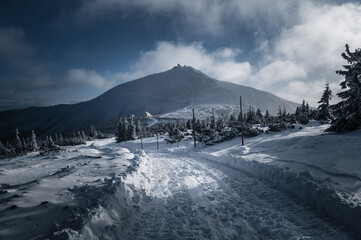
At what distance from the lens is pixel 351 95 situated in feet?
52.5

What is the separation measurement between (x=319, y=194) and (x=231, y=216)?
2.73 metres

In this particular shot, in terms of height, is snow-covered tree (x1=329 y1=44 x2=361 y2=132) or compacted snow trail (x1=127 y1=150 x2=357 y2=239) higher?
snow-covered tree (x1=329 y1=44 x2=361 y2=132)

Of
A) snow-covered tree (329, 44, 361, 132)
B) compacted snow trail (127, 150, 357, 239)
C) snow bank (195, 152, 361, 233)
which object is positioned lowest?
compacted snow trail (127, 150, 357, 239)

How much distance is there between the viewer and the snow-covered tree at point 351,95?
14.9 meters

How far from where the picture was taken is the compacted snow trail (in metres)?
3.68

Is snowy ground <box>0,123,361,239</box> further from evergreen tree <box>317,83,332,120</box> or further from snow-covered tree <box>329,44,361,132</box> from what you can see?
evergreen tree <box>317,83,332,120</box>

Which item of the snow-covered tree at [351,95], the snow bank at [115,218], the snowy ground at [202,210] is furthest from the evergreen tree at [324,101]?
the snow bank at [115,218]

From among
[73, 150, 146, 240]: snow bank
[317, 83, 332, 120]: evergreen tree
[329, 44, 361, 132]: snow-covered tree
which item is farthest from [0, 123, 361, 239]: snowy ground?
[317, 83, 332, 120]: evergreen tree

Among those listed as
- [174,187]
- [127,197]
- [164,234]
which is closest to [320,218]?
[164,234]

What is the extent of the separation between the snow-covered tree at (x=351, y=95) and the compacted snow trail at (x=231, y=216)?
15002 mm

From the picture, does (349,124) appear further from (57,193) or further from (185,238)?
(57,193)

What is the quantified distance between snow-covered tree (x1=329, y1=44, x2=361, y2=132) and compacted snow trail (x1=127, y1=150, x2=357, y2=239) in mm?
15002

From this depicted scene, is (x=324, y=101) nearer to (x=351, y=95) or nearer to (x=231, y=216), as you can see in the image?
(x=351, y=95)

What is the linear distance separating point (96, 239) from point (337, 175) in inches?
318
